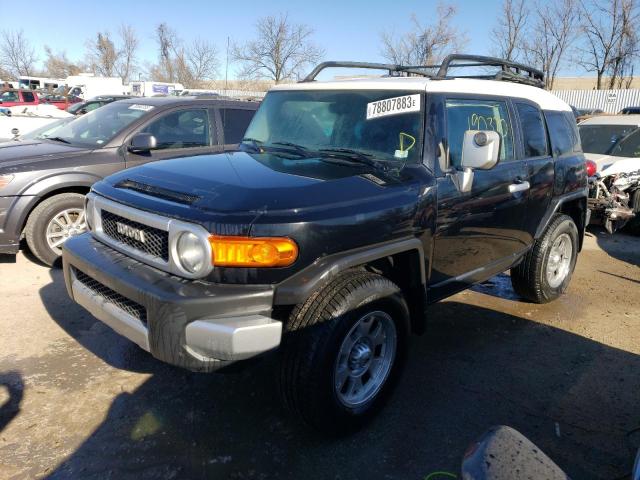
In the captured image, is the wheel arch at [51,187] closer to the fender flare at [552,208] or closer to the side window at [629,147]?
the fender flare at [552,208]

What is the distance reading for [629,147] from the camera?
344 inches

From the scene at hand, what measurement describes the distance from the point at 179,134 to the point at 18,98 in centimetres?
1857

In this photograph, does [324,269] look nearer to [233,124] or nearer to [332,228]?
[332,228]

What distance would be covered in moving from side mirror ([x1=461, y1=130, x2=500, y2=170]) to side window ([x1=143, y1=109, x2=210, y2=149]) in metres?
3.86

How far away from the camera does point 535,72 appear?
497 cm

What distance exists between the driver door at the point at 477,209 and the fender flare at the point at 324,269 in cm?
59

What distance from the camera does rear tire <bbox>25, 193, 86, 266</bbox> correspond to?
518 cm

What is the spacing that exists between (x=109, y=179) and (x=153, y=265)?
3.01ft

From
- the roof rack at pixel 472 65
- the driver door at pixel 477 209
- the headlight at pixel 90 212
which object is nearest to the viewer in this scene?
Result: the headlight at pixel 90 212

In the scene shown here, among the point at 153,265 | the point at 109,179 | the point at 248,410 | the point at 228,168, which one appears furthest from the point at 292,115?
the point at 248,410

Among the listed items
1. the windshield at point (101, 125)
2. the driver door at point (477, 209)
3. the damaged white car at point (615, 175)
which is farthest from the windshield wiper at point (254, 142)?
the damaged white car at point (615, 175)

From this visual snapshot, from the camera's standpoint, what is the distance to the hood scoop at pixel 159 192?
264 centimetres

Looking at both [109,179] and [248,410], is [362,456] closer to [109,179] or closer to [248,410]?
[248,410]

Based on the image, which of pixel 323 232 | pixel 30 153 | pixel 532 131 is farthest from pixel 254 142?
pixel 30 153
